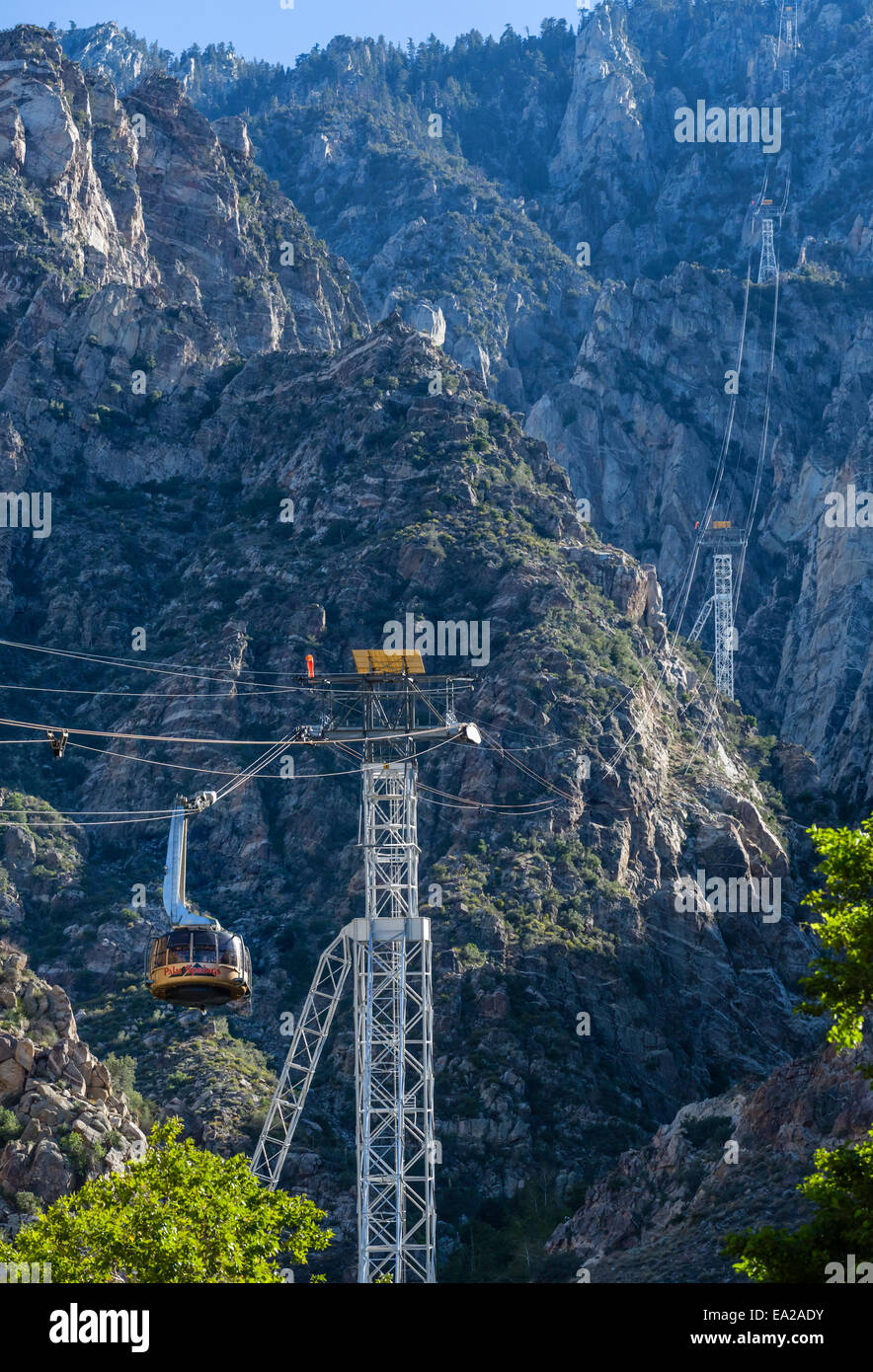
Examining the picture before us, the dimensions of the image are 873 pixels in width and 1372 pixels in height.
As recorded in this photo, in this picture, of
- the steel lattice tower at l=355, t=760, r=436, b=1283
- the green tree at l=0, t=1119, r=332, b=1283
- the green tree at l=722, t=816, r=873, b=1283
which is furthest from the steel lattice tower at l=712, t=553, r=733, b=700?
the green tree at l=722, t=816, r=873, b=1283

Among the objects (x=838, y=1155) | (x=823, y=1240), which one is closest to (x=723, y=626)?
(x=838, y=1155)

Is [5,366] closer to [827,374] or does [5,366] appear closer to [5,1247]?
[827,374]

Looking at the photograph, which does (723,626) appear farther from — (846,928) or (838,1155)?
(846,928)

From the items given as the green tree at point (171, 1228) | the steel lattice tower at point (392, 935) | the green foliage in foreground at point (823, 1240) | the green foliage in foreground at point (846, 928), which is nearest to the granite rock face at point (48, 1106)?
the steel lattice tower at point (392, 935)

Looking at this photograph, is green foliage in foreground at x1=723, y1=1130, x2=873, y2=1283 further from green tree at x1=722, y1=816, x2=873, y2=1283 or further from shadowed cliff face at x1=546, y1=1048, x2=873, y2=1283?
shadowed cliff face at x1=546, y1=1048, x2=873, y2=1283

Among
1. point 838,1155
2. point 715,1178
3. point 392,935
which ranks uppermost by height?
point 392,935

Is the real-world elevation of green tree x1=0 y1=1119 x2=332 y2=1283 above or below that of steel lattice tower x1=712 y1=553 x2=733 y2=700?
below
